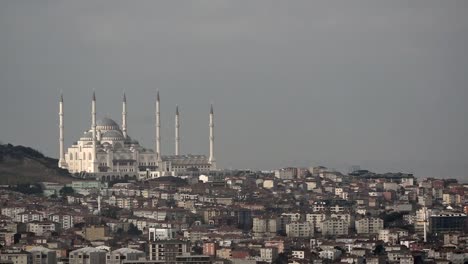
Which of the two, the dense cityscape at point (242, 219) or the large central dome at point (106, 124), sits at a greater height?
the large central dome at point (106, 124)

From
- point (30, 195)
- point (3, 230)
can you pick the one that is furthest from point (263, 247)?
point (30, 195)

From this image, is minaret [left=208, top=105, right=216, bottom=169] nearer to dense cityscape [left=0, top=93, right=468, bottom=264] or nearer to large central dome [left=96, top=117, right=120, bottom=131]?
dense cityscape [left=0, top=93, right=468, bottom=264]

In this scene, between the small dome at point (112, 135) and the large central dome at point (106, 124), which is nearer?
the small dome at point (112, 135)

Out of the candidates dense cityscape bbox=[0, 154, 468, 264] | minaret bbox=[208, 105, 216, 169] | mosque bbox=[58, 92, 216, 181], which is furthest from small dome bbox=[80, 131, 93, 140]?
minaret bbox=[208, 105, 216, 169]

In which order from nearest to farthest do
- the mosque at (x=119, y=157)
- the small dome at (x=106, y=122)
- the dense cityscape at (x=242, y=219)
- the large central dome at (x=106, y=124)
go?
the dense cityscape at (x=242, y=219)
the mosque at (x=119, y=157)
the large central dome at (x=106, y=124)
the small dome at (x=106, y=122)

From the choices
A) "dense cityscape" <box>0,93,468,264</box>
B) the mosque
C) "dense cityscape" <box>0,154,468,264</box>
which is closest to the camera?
"dense cityscape" <box>0,154,468,264</box>


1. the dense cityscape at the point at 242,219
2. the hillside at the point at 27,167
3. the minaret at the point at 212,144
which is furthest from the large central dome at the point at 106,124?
the dense cityscape at the point at 242,219

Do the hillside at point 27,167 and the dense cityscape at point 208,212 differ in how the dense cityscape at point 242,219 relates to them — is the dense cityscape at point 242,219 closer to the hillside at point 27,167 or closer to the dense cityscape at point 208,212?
the dense cityscape at point 208,212

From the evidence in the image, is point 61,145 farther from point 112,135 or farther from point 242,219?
point 242,219

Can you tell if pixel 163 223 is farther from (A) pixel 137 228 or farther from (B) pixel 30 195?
(B) pixel 30 195
